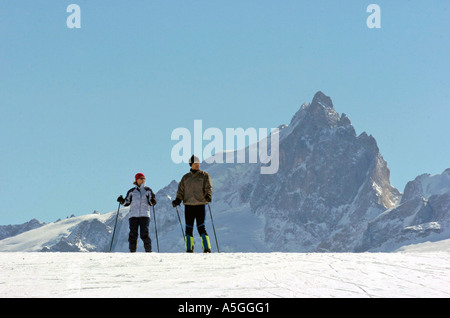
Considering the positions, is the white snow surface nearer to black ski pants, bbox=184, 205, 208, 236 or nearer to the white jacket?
black ski pants, bbox=184, 205, 208, 236

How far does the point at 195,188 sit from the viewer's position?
15.7 meters

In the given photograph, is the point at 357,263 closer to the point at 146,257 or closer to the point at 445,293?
the point at 445,293

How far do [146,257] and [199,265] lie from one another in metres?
1.83

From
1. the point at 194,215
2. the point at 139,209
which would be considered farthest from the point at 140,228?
the point at 194,215

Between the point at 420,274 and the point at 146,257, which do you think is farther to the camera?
the point at 146,257

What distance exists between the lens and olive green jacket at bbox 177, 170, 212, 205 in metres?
15.6

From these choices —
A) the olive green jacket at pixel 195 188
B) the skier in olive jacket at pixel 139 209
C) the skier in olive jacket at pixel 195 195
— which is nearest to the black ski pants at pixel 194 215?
the skier in olive jacket at pixel 195 195

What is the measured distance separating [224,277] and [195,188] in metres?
5.99

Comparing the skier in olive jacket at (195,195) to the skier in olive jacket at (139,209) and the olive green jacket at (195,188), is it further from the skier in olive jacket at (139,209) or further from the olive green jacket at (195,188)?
the skier in olive jacket at (139,209)

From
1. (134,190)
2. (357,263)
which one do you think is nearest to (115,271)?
(357,263)

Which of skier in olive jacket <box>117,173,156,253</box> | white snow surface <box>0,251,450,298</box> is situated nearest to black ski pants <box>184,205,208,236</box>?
skier in olive jacket <box>117,173,156,253</box>

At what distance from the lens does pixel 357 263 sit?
11695 mm

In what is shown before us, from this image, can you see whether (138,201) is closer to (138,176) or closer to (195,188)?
(138,176)

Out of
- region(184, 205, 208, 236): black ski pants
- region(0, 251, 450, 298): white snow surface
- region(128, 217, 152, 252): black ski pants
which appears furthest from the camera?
region(128, 217, 152, 252): black ski pants
